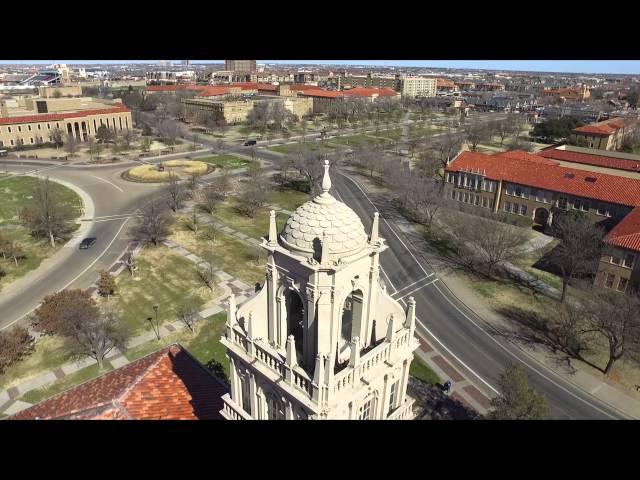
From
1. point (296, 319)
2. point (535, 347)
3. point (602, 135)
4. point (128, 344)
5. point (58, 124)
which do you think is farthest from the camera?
point (58, 124)

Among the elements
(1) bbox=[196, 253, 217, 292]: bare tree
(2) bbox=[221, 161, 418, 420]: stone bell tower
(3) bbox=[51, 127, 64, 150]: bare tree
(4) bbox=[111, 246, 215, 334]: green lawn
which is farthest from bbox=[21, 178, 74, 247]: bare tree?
(3) bbox=[51, 127, 64, 150]: bare tree

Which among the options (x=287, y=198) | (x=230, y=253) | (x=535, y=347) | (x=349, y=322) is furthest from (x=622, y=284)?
(x=287, y=198)

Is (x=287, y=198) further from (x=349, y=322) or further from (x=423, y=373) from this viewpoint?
(x=349, y=322)

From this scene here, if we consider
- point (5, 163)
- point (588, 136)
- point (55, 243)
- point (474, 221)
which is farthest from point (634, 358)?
point (5, 163)

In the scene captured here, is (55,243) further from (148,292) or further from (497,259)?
(497,259)

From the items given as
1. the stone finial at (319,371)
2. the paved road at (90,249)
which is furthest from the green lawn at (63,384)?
the stone finial at (319,371)

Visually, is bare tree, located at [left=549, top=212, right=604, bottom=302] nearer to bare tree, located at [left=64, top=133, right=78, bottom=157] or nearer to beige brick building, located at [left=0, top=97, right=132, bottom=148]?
bare tree, located at [left=64, top=133, right=78, bottom=157]

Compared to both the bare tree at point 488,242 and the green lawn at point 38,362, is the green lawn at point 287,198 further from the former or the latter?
the green lawn at point 38,362
